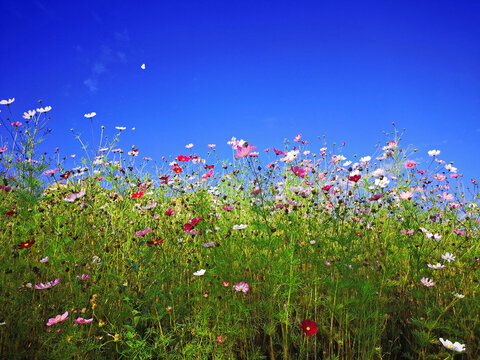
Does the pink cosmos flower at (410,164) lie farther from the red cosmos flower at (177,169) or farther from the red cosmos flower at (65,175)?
the red cosmos flower at (65,175)

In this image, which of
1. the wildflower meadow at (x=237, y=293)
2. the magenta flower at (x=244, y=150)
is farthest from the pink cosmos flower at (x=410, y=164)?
the magenta flower at (x=244, y=150)

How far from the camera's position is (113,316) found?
2.15 metres

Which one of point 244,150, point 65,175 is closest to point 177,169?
point 65,175

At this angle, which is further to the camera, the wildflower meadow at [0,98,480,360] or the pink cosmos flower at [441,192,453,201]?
the pink cosmos flower at [441,192,453,201]

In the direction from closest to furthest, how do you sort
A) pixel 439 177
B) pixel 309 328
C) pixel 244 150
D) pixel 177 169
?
1. pixel 309 328
2. pixel 244 150
3. pixel 439 177
4. pixel 177 169

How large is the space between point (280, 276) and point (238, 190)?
2.63 m

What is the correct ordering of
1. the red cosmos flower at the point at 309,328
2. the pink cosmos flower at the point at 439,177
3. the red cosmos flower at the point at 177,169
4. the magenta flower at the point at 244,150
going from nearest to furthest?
the red cosmos flower at the point at 309,328, the magenta flower at the point at 244,150, the pink cosmos flower at the point at 439,177, the red cosmos flower at the point at 177,169

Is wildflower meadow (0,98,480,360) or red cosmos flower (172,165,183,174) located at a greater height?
red cosmos flower (172,165,183,174)

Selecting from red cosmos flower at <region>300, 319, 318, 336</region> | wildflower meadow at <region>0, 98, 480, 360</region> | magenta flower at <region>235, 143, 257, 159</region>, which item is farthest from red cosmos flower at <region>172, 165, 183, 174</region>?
→ red cosmos flower at <region>300, 319, 318, 336</region>

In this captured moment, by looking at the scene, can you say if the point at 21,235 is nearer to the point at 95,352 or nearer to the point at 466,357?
the point at 95,352

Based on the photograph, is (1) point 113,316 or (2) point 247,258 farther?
(2) point 247,258

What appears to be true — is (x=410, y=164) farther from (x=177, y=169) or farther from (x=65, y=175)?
(x=65, y=175)

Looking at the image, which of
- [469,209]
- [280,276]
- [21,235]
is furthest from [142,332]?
[469,209]

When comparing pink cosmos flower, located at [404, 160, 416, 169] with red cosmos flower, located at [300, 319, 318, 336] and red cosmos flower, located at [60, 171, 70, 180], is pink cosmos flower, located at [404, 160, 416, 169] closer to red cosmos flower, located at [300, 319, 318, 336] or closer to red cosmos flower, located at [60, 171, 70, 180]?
red cosmos flower, located at [300, 319, 318, 336]
